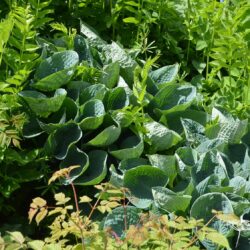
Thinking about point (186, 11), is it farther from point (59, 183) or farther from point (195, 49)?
→ point (59, 183)

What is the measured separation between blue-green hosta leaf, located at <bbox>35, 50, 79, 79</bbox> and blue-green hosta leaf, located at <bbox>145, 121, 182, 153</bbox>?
18.8 inches

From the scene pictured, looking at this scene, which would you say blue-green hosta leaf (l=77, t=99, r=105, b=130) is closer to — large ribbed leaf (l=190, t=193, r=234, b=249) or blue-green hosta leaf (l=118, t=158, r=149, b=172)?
blue-green hosta leaf (l=118, t=158, r=149, b=172)

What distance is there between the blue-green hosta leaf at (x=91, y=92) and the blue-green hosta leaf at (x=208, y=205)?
2.57 feet

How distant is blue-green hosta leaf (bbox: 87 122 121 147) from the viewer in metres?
2.99

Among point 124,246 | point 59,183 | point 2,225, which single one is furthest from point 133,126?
point 124,246

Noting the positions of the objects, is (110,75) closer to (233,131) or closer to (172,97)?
(172,97)

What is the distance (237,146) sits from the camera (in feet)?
9.96

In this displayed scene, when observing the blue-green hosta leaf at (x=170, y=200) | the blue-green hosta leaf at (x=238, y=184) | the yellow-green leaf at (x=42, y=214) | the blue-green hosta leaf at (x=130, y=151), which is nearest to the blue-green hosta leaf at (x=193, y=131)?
the blue-green hosta leaf at (x=130, y=151)

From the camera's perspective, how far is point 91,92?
3.23 metres

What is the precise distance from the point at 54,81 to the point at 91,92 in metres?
0.19

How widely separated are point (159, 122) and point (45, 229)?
0.72 meters

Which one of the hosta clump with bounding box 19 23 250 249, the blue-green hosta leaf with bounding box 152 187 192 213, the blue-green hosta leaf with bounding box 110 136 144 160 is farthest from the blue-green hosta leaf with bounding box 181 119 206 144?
the blue-green hosta leaf with bounding box 152 187 192 213

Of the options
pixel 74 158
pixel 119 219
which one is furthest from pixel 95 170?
pixel 119 219

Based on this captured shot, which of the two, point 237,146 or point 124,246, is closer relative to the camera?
point 124,246
